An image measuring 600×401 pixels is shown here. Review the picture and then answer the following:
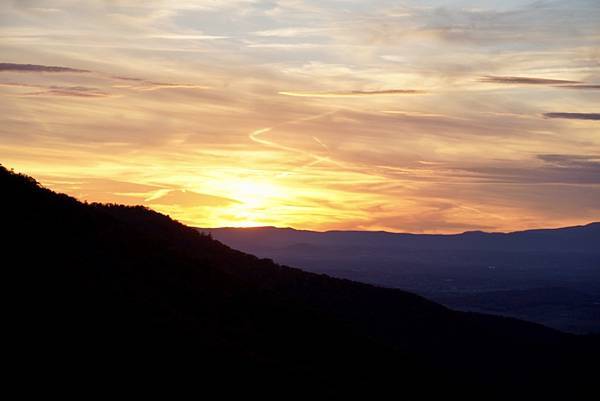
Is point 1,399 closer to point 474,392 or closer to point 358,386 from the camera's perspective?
point 358,386

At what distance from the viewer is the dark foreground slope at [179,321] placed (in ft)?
75.0

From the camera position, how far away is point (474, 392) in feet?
139

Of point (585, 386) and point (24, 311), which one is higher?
point (24, 311)

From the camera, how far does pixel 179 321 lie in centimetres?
2783

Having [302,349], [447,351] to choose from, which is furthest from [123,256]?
[447,351]

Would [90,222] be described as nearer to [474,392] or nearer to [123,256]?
[123,256]

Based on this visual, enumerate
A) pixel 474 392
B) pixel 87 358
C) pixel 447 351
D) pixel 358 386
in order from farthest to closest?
pixel 447 351 < pixel 474 392 < pixel 358 386 < pixel 87 358

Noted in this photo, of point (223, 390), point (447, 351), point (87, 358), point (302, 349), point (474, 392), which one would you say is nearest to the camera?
point (87, 358)

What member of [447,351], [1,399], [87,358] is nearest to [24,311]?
[87,358]

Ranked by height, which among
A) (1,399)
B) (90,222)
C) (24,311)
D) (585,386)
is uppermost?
(90,222)

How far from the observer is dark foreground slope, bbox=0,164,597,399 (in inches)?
901

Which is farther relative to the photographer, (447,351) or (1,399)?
(447,351)

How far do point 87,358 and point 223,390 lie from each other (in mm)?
4253

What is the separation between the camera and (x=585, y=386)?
59.5 meters
